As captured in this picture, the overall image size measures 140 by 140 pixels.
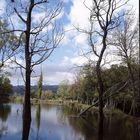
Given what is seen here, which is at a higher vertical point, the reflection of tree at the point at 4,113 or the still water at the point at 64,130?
the reflection of tree at the point at 4,113

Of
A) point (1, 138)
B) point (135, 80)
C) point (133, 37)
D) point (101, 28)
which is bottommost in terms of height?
point (1, 138)

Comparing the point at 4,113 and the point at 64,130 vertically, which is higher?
the point at 4,113

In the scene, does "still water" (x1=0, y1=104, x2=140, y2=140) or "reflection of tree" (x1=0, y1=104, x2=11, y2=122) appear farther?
"reflection of tree" (x1=0, y1=104, x2=11, y2=122)

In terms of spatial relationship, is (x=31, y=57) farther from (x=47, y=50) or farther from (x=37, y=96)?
(x=37, y=96)

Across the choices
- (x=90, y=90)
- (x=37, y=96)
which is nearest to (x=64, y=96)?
(x=37, y=96)

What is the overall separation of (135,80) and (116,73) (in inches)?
639

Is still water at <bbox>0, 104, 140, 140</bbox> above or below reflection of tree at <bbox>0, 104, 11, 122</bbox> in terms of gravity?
below

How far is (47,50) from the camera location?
19641 mm

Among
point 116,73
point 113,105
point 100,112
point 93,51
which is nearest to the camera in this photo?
point 100,112

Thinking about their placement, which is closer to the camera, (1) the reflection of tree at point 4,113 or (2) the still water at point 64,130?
(2) the still water at point 64,130

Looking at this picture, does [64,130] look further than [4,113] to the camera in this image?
No

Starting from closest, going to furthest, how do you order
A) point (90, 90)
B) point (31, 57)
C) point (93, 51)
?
1. point (31, 57)
2. point (93, 51)
3. point (90, 90)

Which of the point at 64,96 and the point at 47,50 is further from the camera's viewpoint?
the point at 64,96

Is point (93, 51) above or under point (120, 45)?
under
